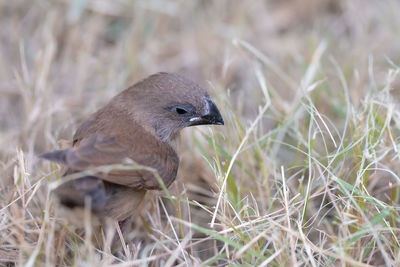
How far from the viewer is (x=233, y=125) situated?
12.4 ft

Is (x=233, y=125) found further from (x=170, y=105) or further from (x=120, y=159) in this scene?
(x=120, y=159)

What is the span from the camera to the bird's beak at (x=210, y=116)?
3541 millimetres

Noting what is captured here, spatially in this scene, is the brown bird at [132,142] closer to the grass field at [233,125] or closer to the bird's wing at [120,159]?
the bird's wing at [120,159]

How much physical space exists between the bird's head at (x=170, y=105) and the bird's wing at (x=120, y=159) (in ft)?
0.83

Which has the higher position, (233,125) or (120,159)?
(120,159)

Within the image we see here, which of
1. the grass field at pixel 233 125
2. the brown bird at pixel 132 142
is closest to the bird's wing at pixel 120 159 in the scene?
the brown bird at pixel 132 142

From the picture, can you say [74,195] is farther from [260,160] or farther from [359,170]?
[359,170]

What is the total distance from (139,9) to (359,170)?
347 centimetres

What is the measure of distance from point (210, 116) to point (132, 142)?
1.89 ft

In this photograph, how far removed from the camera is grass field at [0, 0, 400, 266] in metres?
2.98

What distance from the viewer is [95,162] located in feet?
9.50

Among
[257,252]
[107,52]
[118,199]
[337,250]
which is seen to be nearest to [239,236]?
[257,252]

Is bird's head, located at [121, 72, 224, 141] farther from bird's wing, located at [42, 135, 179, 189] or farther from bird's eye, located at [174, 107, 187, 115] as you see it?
bird's wing, located at [42, 135, 179, 189]

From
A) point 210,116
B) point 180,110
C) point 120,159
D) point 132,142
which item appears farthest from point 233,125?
point 120,159
